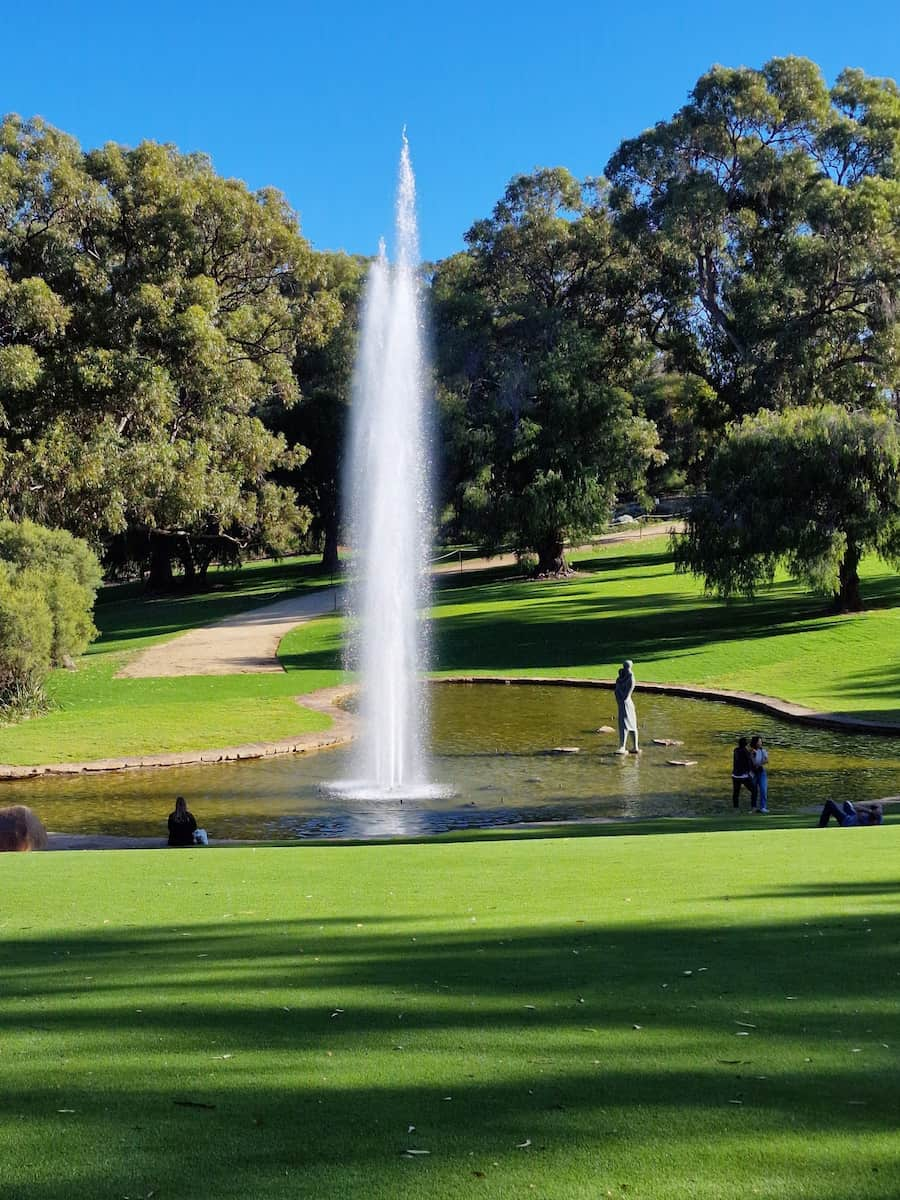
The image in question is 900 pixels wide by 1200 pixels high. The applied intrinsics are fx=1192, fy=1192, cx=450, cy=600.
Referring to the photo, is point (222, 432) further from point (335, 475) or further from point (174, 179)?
point (335, 475)

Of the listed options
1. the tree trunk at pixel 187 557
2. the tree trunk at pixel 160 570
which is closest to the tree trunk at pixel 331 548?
the tree trunk at pixel 187 557

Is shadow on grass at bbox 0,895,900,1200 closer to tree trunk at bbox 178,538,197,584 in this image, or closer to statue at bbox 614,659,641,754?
statue at bbox 614,659,641,754

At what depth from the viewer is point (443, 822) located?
1825 centimetres

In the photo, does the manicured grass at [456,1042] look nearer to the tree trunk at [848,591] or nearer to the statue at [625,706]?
the statue at [625,706]

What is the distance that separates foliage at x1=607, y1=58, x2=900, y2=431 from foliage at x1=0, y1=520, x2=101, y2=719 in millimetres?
30161

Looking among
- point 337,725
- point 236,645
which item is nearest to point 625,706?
point 337,725

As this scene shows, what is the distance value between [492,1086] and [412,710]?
24450 millimetres

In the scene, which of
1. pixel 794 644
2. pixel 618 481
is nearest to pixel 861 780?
pixel 794 644

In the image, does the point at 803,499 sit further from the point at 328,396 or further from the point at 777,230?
the point at 328,396

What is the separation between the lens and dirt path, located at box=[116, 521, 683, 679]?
1502 inches

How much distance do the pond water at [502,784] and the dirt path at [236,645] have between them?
12441 millimetres

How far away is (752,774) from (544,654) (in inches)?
844

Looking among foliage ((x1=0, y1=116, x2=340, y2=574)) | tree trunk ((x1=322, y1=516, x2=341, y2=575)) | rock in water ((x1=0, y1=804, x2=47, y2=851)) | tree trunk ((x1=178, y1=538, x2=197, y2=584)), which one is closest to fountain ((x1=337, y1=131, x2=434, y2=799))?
rock in water ((x1=0, y1=804, x2=47, y2=851))

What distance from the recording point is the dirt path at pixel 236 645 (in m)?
38.2
